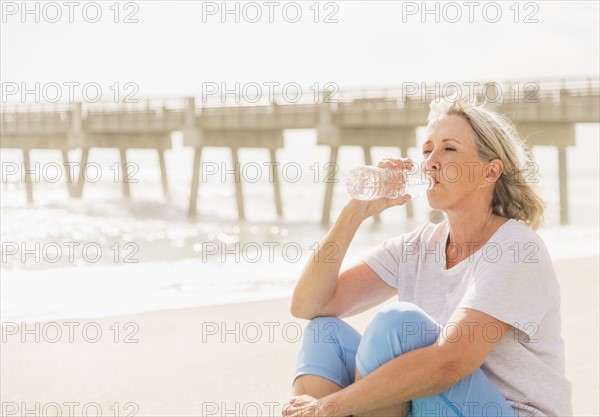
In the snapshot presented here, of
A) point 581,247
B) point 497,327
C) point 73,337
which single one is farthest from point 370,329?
point 581,247

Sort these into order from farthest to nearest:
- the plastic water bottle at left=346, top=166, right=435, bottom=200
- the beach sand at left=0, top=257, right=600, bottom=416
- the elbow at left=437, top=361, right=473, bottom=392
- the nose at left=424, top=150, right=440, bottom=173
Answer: the beach sand at left=0, top=257, right=600, bottom=416 < the plastic water bottle at left=346, top=166, right=435, bottom=200 < the nose at left=424, top=150, right=440, bottom=173 < the elbow at left=437, top=361, right=473, bottom=392

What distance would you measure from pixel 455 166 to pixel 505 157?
13cm

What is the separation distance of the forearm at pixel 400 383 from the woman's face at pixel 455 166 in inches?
18.5

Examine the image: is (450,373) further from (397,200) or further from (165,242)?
(165,242)

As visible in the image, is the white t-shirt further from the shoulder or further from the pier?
the pier

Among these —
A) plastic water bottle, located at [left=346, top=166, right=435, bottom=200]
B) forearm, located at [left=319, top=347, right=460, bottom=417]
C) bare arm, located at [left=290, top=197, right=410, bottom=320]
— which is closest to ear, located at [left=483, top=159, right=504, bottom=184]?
plastic water bottle, located at [left=346, top=166, right=435, bottom=200]

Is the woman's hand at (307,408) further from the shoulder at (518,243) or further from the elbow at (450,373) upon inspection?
the shoulder at (518,243)

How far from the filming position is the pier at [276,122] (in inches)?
695

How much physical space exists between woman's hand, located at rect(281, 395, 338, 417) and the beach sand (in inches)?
47.0

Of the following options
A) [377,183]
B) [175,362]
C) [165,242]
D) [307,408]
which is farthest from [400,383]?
[165,242]

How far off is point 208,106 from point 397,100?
21.8ft

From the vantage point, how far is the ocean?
6.62m

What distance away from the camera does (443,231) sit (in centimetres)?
254

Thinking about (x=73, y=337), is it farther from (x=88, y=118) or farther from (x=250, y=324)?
(x=88, y=118)
